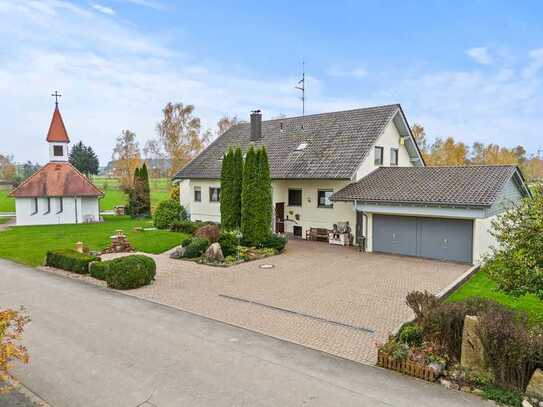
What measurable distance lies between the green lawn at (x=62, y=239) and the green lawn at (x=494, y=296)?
13.7 meters

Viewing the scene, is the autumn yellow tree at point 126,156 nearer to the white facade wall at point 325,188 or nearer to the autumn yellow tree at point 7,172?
the white facade wall at point 325,188

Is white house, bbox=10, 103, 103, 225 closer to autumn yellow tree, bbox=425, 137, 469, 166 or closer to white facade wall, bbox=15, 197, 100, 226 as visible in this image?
white facade wall, bbox=15, 197, 100, 226

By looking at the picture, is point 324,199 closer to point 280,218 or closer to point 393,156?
point 280,218

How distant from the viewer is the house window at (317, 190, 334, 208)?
21502 millimetres

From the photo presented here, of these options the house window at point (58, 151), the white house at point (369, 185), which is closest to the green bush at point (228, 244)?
the white house at point (369, 185)

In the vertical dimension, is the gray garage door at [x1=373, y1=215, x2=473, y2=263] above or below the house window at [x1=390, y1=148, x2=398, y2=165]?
below

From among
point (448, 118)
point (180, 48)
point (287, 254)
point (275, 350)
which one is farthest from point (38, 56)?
point (448, 118)

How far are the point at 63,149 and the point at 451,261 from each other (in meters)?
30.9

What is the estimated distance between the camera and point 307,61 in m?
28.1

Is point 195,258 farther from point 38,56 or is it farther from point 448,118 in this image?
point 448,118

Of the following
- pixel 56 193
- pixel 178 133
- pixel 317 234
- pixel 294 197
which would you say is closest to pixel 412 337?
pixel 317 234

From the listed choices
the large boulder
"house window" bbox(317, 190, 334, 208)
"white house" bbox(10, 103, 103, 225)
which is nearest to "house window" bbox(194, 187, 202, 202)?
"white house" bbox(10, 103, 103, 225)

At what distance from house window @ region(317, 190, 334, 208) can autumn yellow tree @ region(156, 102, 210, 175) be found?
22154 millimetres

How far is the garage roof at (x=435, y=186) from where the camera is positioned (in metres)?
16.1
